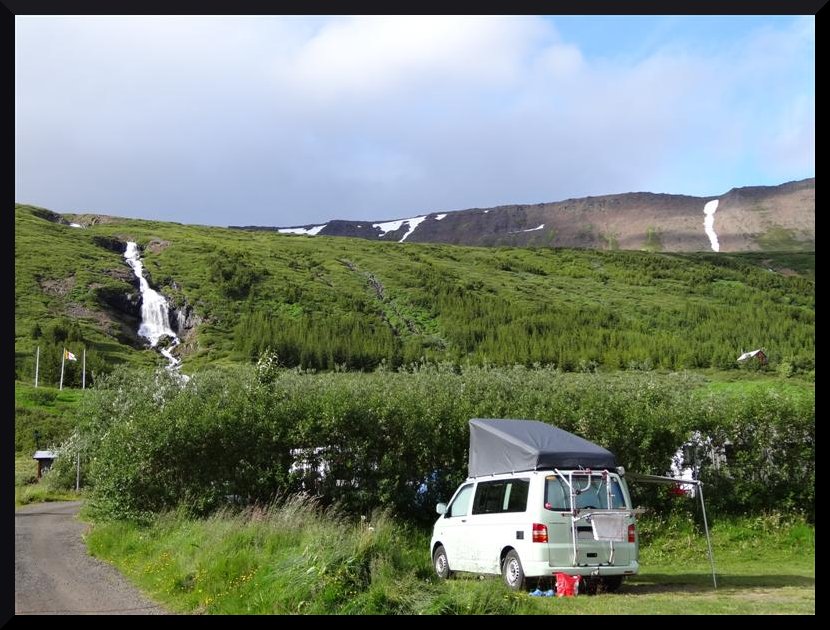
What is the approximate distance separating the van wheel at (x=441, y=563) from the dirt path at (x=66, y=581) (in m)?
5.09

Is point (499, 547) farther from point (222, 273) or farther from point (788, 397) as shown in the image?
point (222, 273)

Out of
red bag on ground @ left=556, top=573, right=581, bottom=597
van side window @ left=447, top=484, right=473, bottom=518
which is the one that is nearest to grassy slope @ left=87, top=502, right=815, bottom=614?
red bag on ground @ left=556, top=573, right=581, bottom=597

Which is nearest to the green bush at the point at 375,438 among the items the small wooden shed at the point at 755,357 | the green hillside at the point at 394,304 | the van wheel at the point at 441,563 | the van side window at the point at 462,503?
the van wheel at the point at 441,563

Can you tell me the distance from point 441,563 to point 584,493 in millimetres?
3515

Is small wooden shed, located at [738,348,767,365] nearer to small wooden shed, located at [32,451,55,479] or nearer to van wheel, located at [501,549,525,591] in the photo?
small wooden shed, located at [32,451,55,479]

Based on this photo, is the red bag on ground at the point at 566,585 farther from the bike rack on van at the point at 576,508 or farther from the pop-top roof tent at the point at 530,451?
the pop-top roof tent at the point at 530,451

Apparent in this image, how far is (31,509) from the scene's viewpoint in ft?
112

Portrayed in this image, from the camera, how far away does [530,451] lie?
13.2 m

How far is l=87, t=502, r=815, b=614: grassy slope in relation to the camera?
370 inches

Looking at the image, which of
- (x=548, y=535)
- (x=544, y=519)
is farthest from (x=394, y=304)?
(x=548, y=535)

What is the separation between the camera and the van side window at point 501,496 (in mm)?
12609

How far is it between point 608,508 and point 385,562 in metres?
3.97

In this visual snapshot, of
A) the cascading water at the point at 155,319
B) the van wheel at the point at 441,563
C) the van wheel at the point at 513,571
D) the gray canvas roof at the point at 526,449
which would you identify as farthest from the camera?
the cascading water at the point at 155,319

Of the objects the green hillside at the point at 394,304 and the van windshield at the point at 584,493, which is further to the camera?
the green hillside at the point at 394,304
